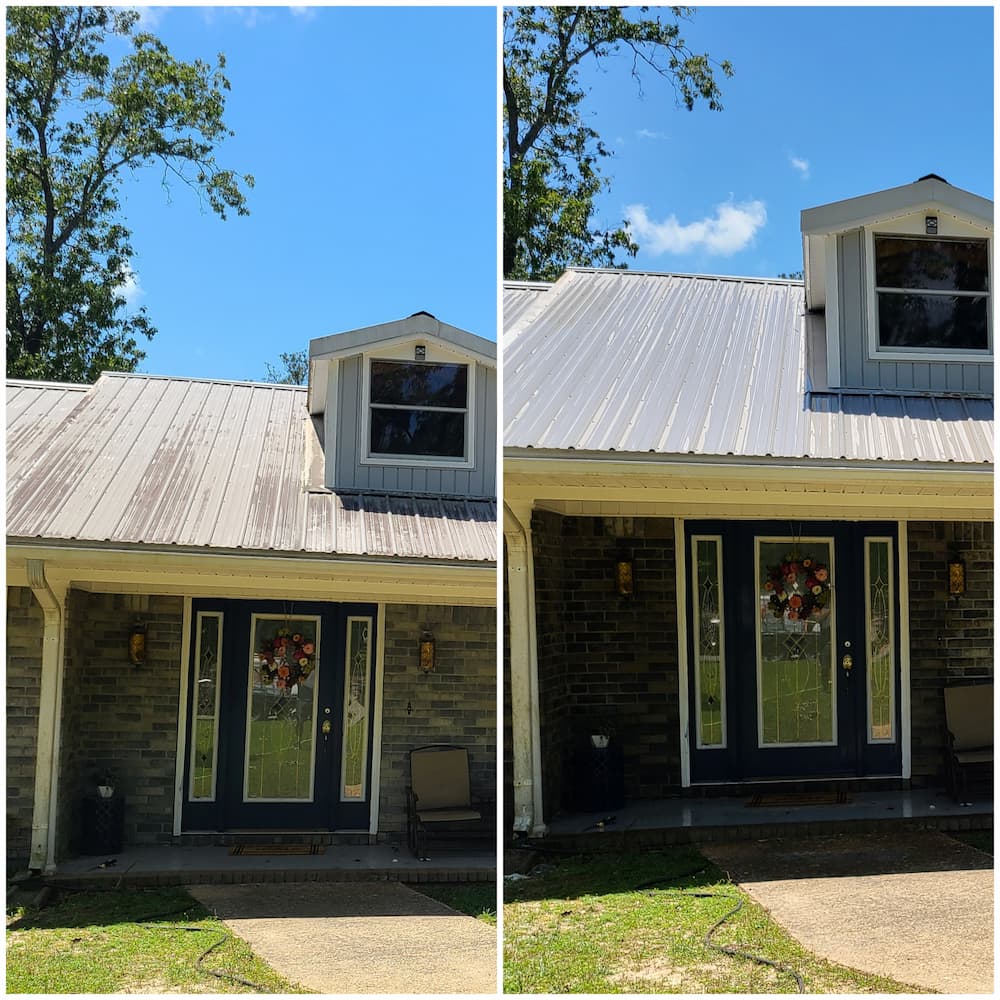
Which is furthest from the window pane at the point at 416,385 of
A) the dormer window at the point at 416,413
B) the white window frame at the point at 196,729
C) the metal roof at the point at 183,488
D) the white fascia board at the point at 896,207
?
the white fascia board at the point at 896,207

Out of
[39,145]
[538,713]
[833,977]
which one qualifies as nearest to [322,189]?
[39,145]

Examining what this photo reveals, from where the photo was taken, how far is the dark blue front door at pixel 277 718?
5.86 m

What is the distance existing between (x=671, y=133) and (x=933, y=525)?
2828 mm

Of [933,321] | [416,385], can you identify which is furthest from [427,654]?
[933,321]

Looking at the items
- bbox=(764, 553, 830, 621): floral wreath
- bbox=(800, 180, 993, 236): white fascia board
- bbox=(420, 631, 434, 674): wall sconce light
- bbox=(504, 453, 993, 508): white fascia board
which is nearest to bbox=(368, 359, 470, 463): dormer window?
bbox=(504, 453, 993, 508): white fascia board

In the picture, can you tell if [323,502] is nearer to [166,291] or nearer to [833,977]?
[166,291]

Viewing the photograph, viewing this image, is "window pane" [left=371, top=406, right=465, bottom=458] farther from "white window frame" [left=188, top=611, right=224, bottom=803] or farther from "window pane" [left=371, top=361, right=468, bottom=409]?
"white window frame" [left=188, top=611, right=224, bottom=803]

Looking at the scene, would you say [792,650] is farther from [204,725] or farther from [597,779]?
[204,725]

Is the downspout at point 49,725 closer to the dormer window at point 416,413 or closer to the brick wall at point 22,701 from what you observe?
the brick wall at point 22,701

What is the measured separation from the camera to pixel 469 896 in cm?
423

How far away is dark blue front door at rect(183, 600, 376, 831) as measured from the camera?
5.86 meters

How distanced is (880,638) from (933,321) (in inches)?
72.9

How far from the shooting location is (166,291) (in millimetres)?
4082

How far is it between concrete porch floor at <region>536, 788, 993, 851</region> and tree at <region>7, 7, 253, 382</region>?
9.95 feet
